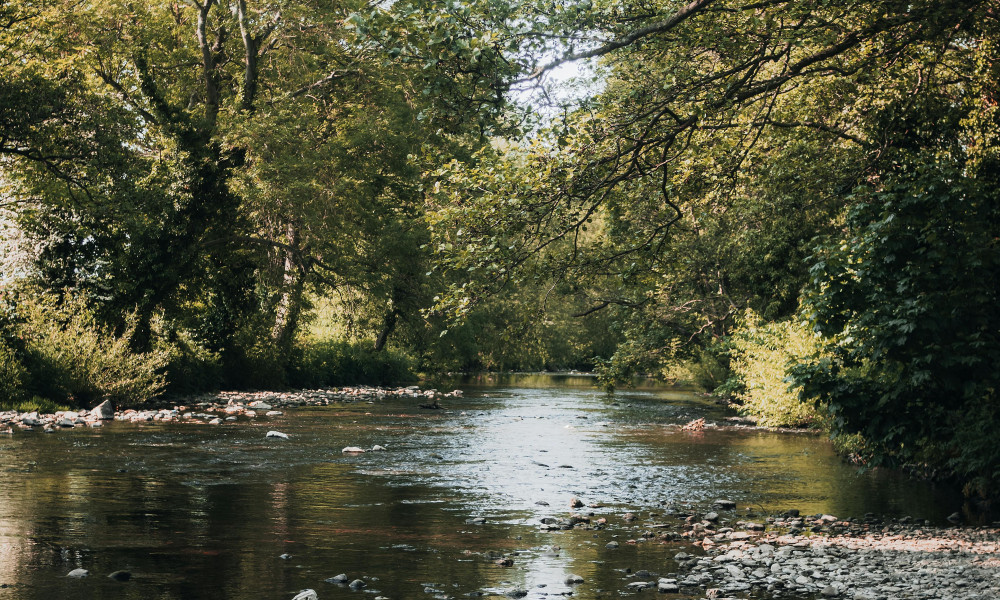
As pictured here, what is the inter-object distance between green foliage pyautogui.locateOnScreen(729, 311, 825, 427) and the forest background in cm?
13

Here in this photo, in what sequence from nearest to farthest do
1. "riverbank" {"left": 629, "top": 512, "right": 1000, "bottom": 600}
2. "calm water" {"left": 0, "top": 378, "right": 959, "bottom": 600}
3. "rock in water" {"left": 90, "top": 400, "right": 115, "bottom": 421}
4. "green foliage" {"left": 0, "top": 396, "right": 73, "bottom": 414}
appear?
"riverbank" {"left": 629, "top": 512, "right": 1000, "bottom": 600}
"calm water" {"left": 0, "top": 378, "right": 959, "bottom": 600}
"green foliage" {"left": 0, "top": 396, "right": 73, "bottom": 414}
"rock in water" {"left": 90, "top": 400, "right": 115, "bottom": 421}

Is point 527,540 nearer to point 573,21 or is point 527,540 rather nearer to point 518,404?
point 573,21

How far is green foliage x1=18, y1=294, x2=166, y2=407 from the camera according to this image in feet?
68.3

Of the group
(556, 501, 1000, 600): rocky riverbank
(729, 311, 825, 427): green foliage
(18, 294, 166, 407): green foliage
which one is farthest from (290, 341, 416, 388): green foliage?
(556, 501, 1000, 600): rocky riverbank

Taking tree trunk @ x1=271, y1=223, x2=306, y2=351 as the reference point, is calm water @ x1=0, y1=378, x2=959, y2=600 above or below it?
below

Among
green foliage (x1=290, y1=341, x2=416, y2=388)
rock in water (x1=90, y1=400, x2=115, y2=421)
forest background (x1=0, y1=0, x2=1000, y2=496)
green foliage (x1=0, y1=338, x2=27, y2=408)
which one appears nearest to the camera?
forest background (x1=0, y1=0, x2=1000, y2=496)

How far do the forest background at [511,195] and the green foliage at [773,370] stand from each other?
0.13 metres

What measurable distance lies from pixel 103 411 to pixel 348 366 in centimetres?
2044

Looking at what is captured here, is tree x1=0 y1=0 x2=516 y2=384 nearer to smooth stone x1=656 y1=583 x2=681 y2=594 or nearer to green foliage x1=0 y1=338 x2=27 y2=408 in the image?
green foliage x1=0 y1=338 x2=27 y2=408

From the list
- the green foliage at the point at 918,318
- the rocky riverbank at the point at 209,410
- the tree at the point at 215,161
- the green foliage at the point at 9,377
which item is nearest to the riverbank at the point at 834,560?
the green foliage at the point at 918,318

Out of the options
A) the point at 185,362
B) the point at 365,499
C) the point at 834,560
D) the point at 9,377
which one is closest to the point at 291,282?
the point at 185,362

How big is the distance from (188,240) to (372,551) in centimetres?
2090

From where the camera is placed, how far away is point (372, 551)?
8.28m

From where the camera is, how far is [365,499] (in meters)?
11.3
